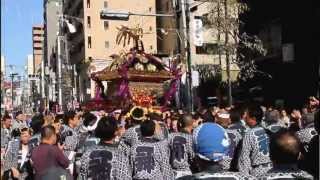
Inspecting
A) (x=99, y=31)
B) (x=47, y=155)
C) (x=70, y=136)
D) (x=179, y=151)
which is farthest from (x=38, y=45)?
(x=47, y=155)

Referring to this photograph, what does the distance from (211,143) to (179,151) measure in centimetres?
415

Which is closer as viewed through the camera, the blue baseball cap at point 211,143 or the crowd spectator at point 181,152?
the blue baseball cap at point 211,143

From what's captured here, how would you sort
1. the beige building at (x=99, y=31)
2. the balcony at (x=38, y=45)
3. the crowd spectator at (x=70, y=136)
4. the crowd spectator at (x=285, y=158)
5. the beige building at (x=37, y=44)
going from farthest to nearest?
the balcony at (x=38, y=45) → the beige building at (x=37, y=44) → the beige building at (x=99, y=31) → the crowd spectator at (x=70, y=136) → the crowd spectator at (x=285, y=158)

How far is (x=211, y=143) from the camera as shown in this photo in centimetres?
415

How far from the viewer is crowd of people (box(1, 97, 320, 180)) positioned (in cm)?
425

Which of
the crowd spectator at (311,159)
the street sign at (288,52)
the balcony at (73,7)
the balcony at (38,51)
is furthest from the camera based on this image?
the balcony at (38,51)

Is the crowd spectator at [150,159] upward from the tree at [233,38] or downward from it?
downward

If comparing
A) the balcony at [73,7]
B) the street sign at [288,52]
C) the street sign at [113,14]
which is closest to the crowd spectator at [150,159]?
the street sign at [113,14]

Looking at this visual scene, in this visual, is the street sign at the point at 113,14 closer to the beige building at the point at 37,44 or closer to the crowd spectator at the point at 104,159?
the crowd spectator at the point at 104,159

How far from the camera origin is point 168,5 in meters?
73.2

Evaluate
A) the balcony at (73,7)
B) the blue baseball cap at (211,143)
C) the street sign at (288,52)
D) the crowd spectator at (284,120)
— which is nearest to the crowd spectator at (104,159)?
the blue baseball cap at (211,143)

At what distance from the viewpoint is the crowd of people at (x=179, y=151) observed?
4250 mm

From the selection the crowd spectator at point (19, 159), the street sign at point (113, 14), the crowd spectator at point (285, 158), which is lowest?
the crowd spectator at point (19, 159)

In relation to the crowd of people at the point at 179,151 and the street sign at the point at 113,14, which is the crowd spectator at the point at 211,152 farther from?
the street sign at the point at 113,14
